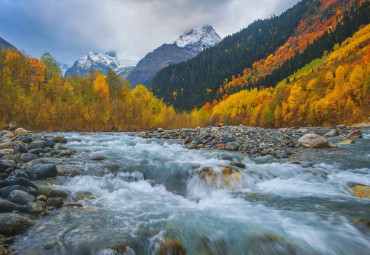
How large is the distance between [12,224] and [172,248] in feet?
7.69

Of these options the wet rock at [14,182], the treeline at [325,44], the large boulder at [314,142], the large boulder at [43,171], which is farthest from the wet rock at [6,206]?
the treeline at [325,44]

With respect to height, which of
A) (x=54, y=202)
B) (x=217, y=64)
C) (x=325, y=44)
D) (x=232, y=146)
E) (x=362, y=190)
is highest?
(x=217, y=64)

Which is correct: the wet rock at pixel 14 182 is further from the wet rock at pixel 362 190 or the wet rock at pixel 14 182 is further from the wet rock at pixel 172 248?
the wet rock at pixel 362 190

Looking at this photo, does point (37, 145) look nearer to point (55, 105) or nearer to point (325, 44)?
point (55, 105)

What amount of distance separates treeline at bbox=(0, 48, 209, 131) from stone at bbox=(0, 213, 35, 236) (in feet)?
61.9

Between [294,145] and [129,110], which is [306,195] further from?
[129,110]

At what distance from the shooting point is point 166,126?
1130 inches

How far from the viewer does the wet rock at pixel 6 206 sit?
3184 mm

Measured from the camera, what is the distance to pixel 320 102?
4016 cm

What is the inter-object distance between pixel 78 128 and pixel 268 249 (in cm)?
2310

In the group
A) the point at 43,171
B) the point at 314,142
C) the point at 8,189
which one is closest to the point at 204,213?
the point at 8,189

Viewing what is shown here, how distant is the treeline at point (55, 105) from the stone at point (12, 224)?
61.9 feet

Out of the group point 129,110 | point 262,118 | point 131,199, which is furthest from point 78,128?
point 262,118

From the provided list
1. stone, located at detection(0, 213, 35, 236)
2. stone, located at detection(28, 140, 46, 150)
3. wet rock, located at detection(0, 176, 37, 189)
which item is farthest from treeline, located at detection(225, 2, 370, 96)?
stone, located at detection(0, 213, 35, 236)
